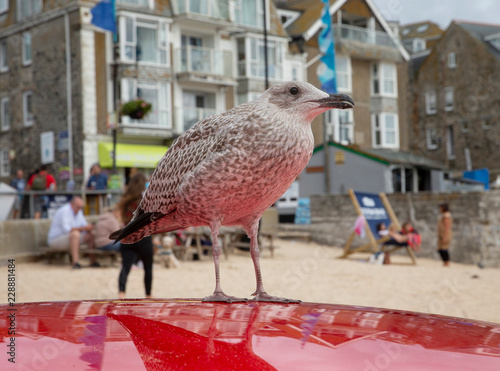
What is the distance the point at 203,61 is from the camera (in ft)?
108

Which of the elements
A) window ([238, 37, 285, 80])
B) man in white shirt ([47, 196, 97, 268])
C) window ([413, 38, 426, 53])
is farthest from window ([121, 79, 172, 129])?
window ([413, 38, 426, 53])

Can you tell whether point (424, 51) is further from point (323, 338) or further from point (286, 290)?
point (323, 338)

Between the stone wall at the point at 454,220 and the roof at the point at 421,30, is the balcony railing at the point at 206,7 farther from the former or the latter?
the roof at the point at 421,30

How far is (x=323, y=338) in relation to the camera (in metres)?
1.64

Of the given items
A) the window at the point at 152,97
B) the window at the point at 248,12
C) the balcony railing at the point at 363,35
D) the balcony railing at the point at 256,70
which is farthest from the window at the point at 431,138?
the window at the point at 152,97

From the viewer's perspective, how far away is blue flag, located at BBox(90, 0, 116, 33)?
21.6 metres

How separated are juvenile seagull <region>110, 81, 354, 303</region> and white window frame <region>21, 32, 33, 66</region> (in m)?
31.4

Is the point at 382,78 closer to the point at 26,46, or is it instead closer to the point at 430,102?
the point at 430,102

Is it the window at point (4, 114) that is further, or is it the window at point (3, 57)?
the window at point (4, 114)

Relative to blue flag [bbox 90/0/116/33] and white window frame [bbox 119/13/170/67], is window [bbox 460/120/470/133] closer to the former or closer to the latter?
white window frame [bbox 119/13/170/67]

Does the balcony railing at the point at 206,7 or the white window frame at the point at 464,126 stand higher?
the balcony railing at the point at 206,7

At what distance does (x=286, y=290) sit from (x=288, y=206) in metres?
18.6

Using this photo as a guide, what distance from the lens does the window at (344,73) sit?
38375mm

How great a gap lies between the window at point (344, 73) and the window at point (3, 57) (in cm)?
1725
